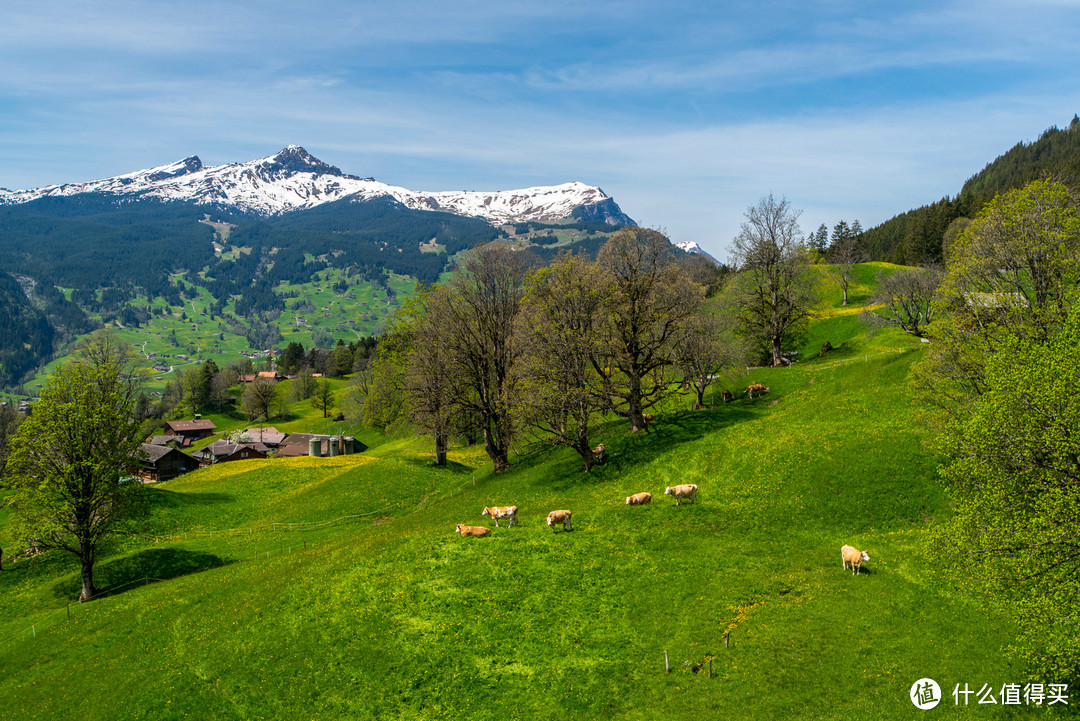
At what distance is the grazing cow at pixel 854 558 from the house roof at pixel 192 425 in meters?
168

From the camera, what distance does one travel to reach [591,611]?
2352 centimetres

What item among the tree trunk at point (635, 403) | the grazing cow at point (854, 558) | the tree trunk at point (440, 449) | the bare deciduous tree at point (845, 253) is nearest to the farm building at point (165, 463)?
the tree trunk at point (440, 449)

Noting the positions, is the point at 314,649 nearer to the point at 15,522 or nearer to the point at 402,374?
the point at 15,522

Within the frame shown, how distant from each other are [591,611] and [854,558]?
1173cm

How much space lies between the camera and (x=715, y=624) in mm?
21906

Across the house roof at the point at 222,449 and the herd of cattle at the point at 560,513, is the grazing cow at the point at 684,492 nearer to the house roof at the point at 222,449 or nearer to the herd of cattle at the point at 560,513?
the herd of cattle at the point at 560,513

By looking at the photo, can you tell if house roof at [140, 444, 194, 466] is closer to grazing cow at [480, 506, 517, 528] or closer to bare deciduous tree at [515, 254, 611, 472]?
bare deciduous tree at [515, 254, 611, 472]

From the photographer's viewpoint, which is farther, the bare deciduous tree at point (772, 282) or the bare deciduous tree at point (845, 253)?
the bare deciduous tree at point (845, 253)

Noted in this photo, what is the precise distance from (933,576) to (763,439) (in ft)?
48.2

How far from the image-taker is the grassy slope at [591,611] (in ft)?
63.2

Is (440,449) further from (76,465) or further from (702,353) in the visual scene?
(76,465)

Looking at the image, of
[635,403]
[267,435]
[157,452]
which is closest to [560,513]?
[635,403]

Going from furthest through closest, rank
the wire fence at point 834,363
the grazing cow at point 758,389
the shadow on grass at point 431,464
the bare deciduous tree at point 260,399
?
the bare deciduous tree at point 260,399
the shadow on grass at point 431,464
the wire fence at point 834,363
the grazing cow at point 758,389

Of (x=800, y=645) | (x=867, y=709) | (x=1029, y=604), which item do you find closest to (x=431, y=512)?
(x=800, y=645)
